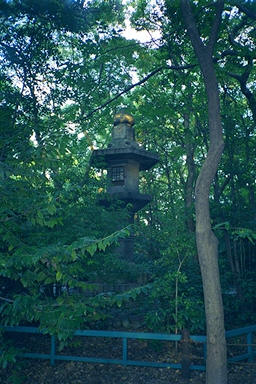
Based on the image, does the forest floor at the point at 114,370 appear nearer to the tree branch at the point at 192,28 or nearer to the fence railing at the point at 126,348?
the fence railing at the point at 126,348

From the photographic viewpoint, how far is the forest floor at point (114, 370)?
28.0ft

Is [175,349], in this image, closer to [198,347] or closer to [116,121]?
[198,347]

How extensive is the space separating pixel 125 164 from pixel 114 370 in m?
9.62

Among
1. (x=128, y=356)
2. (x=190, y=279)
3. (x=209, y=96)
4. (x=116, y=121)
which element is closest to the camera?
(x=209, y=96)

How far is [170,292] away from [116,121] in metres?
10.2

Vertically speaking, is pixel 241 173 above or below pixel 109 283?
above

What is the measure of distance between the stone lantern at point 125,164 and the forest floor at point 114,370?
257 inches

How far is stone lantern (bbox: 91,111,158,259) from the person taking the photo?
54.2ft

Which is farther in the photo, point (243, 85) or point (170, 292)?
point (243, 85)

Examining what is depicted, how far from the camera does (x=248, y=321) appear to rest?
1169 centimetres

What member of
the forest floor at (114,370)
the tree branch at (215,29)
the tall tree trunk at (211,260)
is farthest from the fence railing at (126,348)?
the tree branch at (215,29)

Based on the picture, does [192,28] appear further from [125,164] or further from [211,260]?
[125,164]

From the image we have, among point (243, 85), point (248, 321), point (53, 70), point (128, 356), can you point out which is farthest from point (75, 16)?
point (248, 321)

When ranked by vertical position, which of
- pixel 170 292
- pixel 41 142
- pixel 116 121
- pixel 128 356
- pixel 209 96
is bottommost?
pixel 128 356
